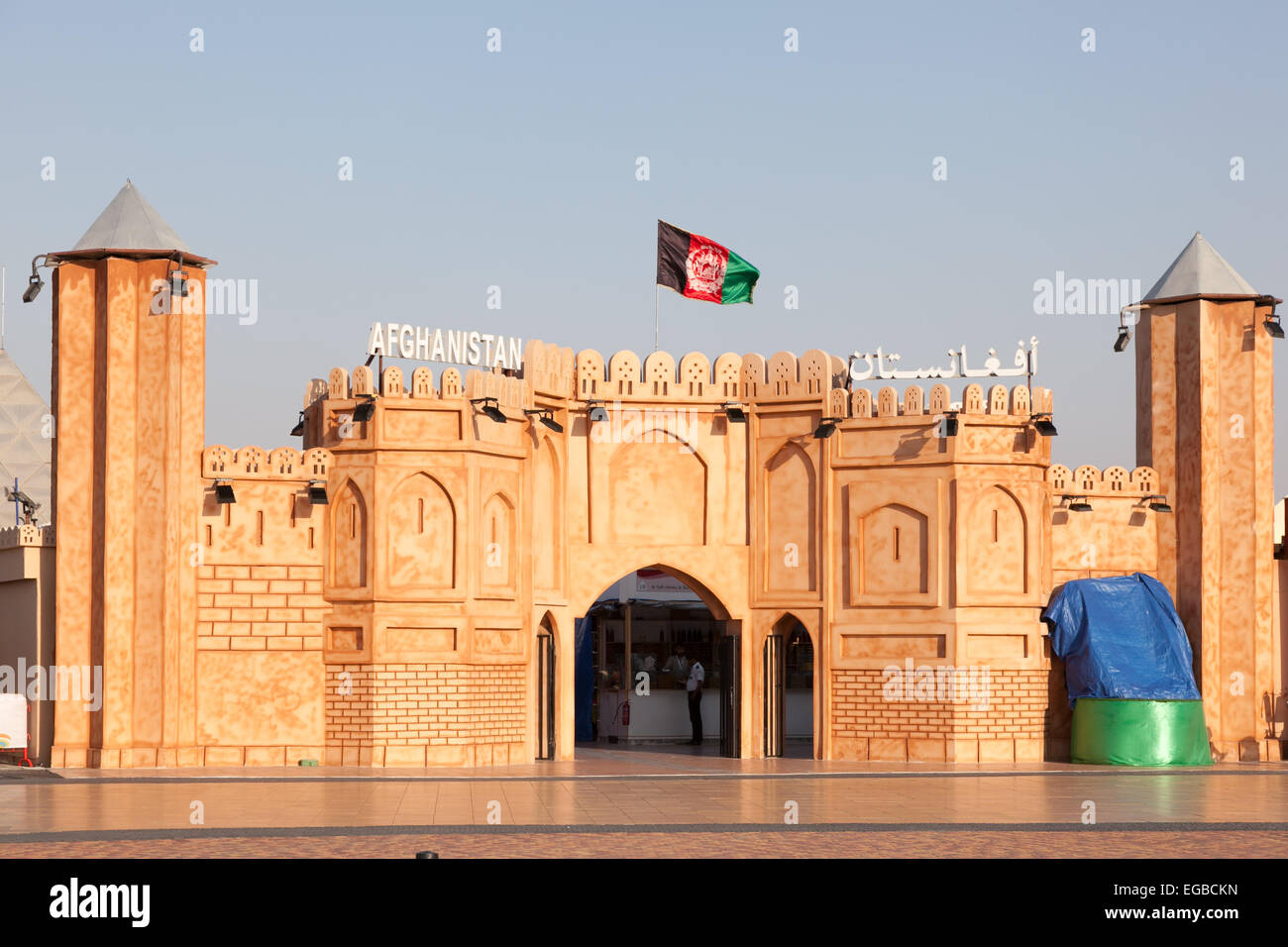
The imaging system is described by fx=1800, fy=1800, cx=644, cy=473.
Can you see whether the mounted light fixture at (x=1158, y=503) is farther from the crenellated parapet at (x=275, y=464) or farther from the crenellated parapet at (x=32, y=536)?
the crenellated parapet at (x=32, y=536)

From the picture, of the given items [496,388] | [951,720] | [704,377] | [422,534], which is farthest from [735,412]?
[951,720]

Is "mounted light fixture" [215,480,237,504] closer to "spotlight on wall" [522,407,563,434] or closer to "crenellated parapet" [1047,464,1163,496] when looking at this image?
"spotlight on wall" [522,407,563,434]

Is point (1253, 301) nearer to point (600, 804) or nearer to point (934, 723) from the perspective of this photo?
point (934, 723)

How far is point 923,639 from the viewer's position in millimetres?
28141

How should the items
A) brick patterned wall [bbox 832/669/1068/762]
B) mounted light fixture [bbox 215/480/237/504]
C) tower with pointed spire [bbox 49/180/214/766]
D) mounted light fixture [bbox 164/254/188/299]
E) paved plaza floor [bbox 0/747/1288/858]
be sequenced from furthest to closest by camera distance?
brick patterned wall [bbox 832/669/1068/762], mounted light fixture [bbox 215/480/237/504], mounted light fixture [bbox 164/254/188/299], tower with pointed spire [bbox 49/180/214/766], paved plaza floor [bbox 0/747/1288/858]

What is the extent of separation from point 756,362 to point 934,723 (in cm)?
649

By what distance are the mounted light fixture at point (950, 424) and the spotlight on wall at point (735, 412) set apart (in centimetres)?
330

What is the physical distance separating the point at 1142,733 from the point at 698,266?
10.3m

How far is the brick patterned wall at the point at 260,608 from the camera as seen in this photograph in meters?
26.5

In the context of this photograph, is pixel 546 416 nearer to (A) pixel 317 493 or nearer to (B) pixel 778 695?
(A) pixel 317 493

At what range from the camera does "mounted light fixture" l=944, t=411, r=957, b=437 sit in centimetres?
2805

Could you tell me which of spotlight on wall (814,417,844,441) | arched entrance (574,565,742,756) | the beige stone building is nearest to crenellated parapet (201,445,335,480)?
the beige stone building

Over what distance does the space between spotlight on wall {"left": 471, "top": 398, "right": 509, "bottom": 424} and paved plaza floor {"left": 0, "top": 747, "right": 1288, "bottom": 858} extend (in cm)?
526
